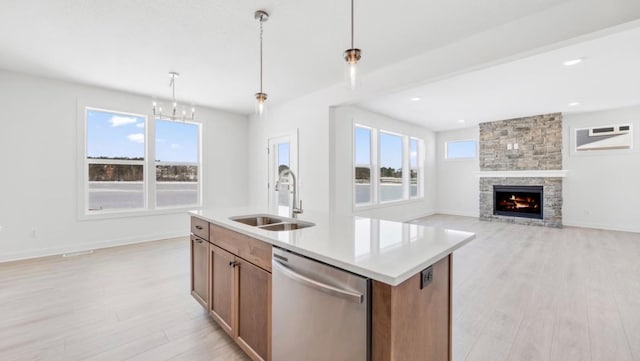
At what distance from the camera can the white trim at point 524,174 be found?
6500 mm

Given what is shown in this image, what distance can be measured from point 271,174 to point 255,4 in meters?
3.87

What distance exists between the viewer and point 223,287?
2008 mm

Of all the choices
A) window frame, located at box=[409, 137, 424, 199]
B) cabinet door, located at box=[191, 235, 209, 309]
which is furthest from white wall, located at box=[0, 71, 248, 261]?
window frame, located at box=[409, 137, 424, 199]

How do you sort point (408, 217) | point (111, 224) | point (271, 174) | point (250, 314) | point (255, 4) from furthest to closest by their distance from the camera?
1. point (408, 217)
2. point (271, 174)
3. point (111, 224)
4. point (255, 4)
5. point (250, 314)

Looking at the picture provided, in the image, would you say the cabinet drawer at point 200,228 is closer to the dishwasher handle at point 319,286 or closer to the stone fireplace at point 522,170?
the dishwasher handle at point 319,286

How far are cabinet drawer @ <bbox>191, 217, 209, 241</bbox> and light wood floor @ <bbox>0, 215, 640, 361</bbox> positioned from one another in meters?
0.73

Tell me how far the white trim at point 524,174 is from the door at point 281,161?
216 inches

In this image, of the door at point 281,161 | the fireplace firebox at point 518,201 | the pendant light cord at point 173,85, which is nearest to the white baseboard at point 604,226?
the fireplace firebox at point 518,201

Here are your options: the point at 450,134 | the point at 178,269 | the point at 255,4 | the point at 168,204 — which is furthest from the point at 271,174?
the point at 450,134

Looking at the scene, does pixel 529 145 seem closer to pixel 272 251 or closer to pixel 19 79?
pixel 272 251

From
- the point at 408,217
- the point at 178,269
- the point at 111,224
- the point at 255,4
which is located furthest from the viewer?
the point at 408,217

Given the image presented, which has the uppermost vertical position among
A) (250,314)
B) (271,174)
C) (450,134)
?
(450,134)

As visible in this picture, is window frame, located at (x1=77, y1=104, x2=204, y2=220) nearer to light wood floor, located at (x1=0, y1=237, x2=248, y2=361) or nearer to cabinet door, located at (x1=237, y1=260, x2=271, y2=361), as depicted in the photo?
light wood floor, located at (x1=0, y1=237, x2=248, y2=361)

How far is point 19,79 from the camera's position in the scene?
3.99m
